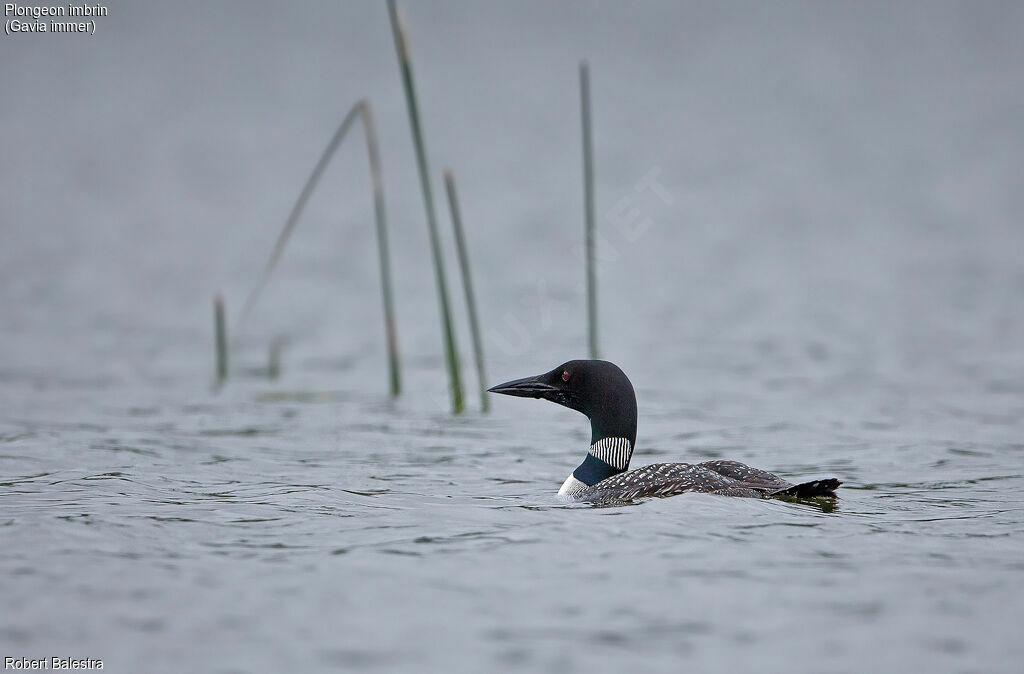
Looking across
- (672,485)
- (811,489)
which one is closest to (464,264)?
(672,485)

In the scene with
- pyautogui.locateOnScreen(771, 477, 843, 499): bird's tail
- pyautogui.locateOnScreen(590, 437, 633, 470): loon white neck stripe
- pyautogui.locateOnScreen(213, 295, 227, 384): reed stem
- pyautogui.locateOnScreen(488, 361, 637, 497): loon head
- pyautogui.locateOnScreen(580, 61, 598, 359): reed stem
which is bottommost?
pyautogui.locateOnScreen(771, 477, 843, 499): bird's tail

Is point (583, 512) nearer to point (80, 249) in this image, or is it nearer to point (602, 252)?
point (602, 252)

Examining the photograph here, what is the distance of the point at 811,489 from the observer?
5.11 m

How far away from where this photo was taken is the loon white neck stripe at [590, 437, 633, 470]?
596 centimetres

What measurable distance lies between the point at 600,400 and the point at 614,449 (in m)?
0.24

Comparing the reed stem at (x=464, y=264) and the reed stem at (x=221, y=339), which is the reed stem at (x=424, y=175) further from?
the reed stem at (x=221, y=339)

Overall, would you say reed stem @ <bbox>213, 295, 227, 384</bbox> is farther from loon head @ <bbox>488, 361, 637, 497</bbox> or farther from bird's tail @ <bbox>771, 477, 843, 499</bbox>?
bird's tail @ <bbox>771, 477, 843, 499</bbox>

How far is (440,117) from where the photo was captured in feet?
73.7

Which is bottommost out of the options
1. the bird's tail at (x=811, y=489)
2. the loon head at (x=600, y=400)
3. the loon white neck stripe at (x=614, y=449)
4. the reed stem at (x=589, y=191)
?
Answer: the bird's tail at (x=811, y=489)

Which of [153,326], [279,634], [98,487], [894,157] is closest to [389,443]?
[98,487]

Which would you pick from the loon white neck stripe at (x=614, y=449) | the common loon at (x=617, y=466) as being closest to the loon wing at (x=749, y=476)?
the common loon at (x=617, y=466)

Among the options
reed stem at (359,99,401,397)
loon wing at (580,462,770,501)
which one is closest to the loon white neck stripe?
loon wing at (580,462,770,501)

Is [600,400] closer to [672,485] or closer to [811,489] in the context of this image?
[672,485]

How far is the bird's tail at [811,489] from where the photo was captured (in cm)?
500
